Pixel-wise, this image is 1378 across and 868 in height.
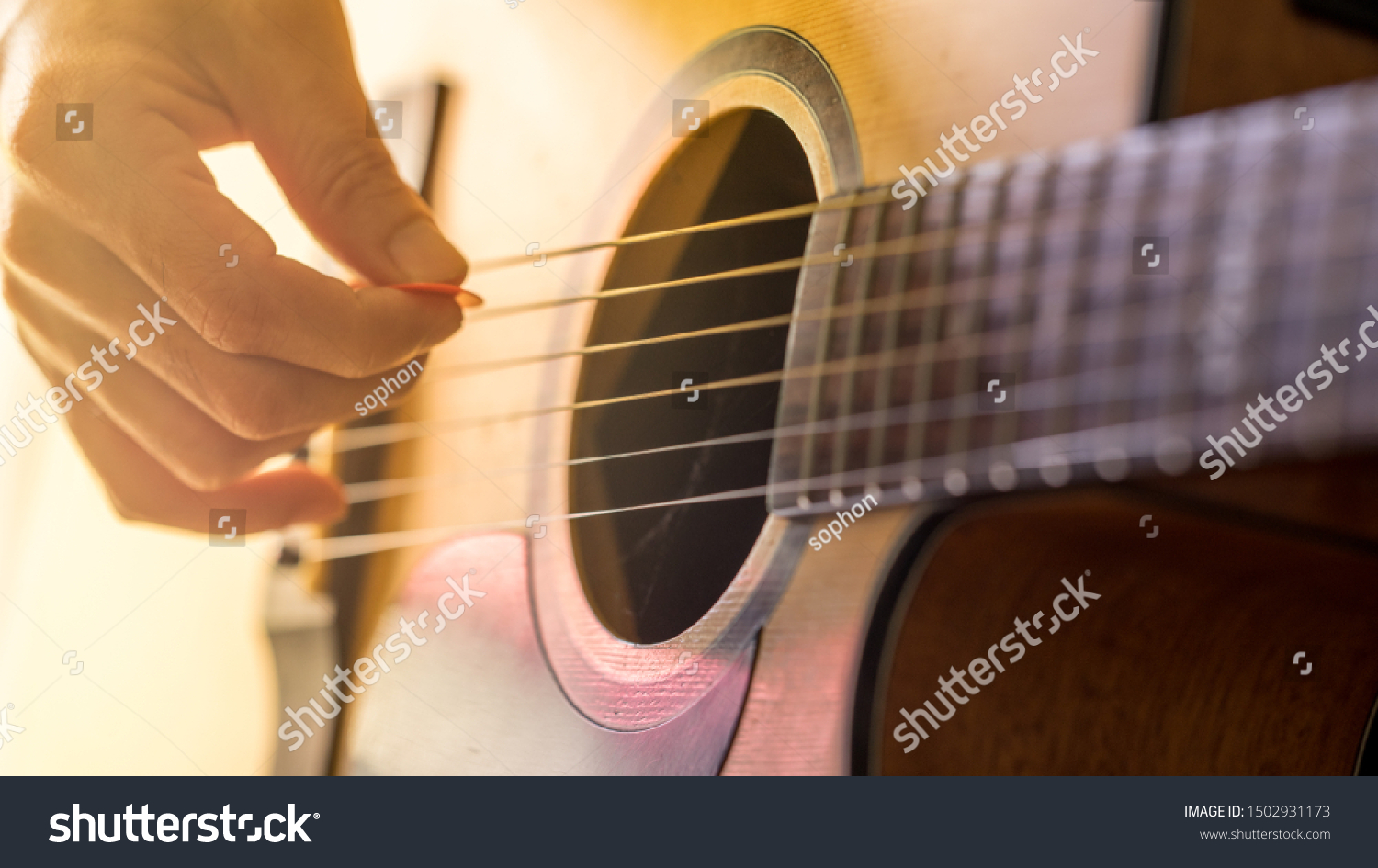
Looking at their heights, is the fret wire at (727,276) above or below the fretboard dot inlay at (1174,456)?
above

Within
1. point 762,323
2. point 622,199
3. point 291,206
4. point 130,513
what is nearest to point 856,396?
point 762,323

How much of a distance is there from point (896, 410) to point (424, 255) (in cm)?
27

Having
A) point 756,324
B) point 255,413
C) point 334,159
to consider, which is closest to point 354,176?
point 334,159

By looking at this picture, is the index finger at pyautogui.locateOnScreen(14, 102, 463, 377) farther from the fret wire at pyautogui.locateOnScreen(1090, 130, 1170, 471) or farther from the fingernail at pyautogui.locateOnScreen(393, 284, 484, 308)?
the fret wire at pyautogui.locateOnScreen(1090, 130, 1170, 471)

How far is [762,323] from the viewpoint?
1.28ft

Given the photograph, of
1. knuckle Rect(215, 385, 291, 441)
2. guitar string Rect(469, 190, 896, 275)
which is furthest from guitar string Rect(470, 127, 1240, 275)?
knuckle Rect(215, 385, 291, 441)

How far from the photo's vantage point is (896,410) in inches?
12.3

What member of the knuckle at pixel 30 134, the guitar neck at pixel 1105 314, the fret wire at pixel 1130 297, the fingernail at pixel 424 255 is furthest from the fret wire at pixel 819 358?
the knuckle at pixel 30 134

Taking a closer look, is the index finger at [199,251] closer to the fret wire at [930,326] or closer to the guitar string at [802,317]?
the guitar string at [802,317]

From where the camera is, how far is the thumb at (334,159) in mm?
471

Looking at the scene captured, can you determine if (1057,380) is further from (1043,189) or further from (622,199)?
(622,199)

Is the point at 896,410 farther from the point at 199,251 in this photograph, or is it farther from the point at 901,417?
the point at 199,251

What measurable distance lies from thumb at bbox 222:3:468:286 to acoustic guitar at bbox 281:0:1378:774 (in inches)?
2.9

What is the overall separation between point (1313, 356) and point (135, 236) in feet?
1.55
